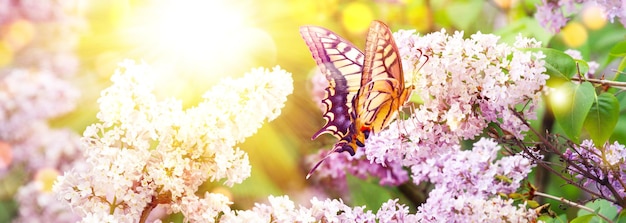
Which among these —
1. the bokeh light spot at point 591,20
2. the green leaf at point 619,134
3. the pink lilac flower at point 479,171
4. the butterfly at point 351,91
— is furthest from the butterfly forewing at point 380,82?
the bokeh light spot at point 591,20

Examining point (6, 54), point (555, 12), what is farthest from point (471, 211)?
point (6, 54)

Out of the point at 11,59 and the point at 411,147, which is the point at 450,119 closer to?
the point at 411,147

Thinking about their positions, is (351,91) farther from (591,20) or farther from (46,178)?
(46,178)

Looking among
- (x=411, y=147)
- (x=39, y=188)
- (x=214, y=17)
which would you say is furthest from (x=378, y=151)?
(x=39, y=188)

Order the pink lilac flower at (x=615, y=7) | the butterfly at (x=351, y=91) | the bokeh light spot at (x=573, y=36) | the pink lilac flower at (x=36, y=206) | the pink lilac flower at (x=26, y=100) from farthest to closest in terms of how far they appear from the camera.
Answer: the pink lilac flower at (x=26, y=100) → the pink lilac flower at (x=36, y=206) → the bokeh light spot at (x=573, y=36) → the pink lilac flower at (x=615, y=7) → the butterfly at (x=351, y=91)

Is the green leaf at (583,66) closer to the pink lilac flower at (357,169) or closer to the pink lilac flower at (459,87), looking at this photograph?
the pink lilac flower at (459,87)

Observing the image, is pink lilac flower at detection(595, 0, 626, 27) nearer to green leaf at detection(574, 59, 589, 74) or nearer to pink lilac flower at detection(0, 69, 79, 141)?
green leaf at detection(574, 59, 589, 74)
